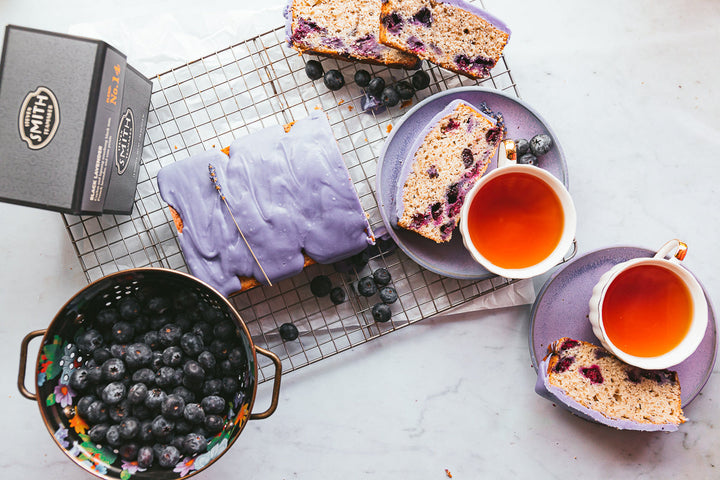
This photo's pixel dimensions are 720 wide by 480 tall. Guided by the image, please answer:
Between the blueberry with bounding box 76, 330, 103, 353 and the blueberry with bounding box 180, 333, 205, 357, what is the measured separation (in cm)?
32

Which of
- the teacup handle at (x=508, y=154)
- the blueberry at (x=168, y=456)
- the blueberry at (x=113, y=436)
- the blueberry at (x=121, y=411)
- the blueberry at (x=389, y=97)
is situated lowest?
the blueberry at (x=168, y=456)

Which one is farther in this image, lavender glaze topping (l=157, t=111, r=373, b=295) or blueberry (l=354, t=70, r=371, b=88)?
blueberry (l=354, t=70, r=371, b=88)

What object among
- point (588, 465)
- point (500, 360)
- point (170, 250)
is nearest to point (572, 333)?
point (500, 360)

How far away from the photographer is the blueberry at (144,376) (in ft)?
6.42

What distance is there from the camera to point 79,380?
1959 mm

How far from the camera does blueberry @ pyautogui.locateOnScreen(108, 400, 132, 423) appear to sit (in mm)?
1965

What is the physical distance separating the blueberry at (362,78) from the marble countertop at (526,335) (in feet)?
2.32

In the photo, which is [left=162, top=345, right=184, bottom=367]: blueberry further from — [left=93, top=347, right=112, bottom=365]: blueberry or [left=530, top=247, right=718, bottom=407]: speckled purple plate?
[left=530, top=247, right=718, bottom=407]: speckled purple plate

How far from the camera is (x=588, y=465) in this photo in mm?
2539

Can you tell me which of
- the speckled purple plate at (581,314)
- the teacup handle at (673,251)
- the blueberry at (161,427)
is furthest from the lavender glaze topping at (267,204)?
the teacup handle at (673,251)

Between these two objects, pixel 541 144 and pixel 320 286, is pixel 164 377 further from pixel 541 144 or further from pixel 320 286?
pixel 541 144

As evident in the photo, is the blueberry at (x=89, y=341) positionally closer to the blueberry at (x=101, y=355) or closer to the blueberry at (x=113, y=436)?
the blueberry at (x=101, y=355)

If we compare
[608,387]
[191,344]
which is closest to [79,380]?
[191,344]

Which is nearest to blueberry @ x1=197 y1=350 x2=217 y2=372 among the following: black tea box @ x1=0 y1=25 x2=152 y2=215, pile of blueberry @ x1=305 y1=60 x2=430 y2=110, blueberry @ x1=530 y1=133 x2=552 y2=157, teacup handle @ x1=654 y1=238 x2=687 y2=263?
black tea box @ x1=0 y1=25 x2=152 y2=215
